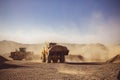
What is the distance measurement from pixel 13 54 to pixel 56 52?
1356 cm

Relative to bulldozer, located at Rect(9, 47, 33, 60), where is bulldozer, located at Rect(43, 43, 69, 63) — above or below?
above

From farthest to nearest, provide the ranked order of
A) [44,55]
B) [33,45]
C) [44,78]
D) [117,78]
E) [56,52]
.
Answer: [33,45] → [44,55] → [56,52] → [44,78] → [117,78]

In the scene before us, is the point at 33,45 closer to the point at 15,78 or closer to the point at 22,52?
the point at 22,52

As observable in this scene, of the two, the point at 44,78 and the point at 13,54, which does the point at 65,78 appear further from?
the point at 13,54

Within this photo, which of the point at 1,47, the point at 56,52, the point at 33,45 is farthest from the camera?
the point at 33,45

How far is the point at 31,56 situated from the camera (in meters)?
34.5

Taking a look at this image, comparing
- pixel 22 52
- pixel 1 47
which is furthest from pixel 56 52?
pixel 1 47

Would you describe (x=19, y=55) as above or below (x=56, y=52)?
below

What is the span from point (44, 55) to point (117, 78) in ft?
47.1

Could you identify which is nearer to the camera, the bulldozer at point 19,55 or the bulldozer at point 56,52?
the bulldozer at point 56,52

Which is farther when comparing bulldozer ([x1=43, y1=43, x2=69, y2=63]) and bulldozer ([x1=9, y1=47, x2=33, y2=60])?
bulldozer ([x1=9, y1=47, x2=33, y2=60])

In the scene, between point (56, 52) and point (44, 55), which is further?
point (44, 55)

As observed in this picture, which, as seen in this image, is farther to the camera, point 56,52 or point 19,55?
point 19,55

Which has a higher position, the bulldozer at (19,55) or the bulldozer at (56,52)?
the bulldozer at (56,52)
